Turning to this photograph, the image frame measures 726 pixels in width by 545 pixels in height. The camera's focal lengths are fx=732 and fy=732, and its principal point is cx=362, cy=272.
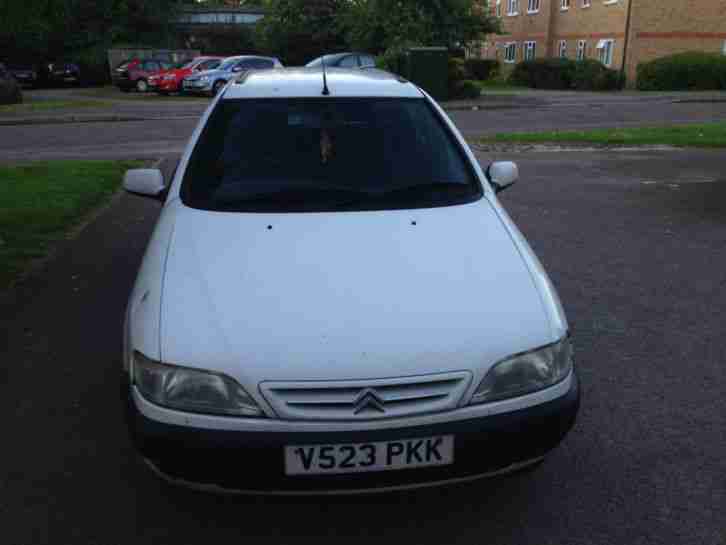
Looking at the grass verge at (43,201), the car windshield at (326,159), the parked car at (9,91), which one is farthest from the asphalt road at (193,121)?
the car windshield at (326,159)

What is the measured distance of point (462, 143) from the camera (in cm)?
406

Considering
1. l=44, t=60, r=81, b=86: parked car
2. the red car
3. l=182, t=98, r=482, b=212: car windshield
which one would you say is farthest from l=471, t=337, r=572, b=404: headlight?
l=44, t=60, r=81, b=86: parked car

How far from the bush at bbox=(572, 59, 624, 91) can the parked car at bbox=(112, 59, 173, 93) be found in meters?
18.6

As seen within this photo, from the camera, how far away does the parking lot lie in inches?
111

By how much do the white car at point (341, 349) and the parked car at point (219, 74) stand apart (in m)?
24.2

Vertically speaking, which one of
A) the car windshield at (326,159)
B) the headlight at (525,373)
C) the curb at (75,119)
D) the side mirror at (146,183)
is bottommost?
the curb at (75,119)

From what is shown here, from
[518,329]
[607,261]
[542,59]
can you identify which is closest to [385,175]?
[518,329]

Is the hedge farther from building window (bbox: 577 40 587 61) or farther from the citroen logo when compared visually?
the citroen logo

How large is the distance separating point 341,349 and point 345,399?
172 mm

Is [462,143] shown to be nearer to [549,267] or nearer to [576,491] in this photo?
[576,491]

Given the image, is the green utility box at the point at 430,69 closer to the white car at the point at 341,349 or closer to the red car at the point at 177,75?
the red car at the point at 177,75

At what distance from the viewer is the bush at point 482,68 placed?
42.3m

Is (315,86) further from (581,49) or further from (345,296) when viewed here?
(581,49)

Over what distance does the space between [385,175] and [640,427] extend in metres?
1.77
